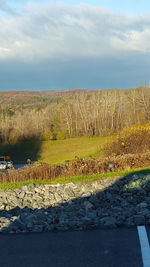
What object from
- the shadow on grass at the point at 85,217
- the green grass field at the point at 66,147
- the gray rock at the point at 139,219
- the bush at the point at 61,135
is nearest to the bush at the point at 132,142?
the shadow on grass at the point at 85,217

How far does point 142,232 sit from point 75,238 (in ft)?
3.24

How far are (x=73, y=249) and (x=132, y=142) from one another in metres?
17.5

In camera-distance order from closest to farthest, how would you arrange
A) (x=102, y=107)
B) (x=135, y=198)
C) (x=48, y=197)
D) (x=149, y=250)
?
1. (x=149, y=250)
2. (x=135, y=198)
3. (x=48, y=197)
4. (x=102, y=107)

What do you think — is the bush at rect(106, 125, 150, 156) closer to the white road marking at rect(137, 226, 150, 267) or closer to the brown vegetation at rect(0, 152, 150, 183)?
the brown vegetation at rect(0, 152, 150, 183)

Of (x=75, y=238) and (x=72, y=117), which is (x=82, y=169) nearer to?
(x=75, y=238)

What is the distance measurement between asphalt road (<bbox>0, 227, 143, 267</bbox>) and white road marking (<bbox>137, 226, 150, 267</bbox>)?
57mm

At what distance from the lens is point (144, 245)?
16.8 ft

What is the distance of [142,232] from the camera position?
584 centimetres

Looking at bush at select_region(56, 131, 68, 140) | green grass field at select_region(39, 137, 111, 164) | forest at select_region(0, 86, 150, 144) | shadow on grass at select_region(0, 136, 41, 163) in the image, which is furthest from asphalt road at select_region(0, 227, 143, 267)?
bush at select_region(56, 131, 68, 140)

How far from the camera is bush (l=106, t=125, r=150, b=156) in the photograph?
2177cm

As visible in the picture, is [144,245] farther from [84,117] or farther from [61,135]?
[84,117]

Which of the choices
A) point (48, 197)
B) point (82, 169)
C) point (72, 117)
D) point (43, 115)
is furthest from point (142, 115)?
point (48, 197)

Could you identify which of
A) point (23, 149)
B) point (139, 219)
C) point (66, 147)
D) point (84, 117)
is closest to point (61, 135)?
point (84, 117)

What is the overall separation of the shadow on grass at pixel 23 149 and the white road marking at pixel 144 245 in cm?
4335
